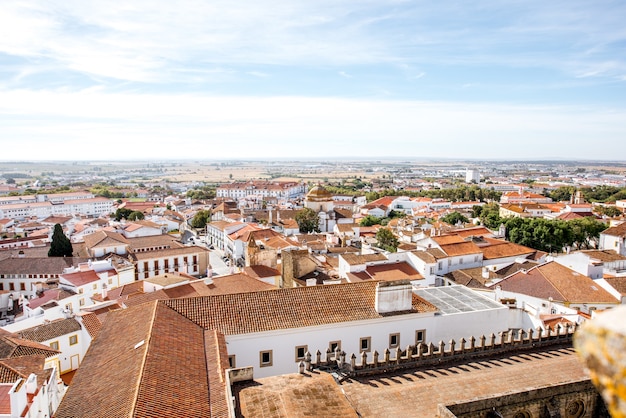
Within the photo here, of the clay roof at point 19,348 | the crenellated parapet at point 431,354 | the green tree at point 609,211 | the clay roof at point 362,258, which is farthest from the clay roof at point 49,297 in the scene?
the green tree at point 609,211

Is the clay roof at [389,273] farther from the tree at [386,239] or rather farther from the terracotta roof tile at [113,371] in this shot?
the tree at [386,239]

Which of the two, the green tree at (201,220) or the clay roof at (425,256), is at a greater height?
the clay roof at (425,256)

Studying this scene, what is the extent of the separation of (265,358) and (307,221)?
58.8m

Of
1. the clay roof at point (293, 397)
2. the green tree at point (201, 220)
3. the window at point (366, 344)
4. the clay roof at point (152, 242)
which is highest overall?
the clay roof at point (293, 397)

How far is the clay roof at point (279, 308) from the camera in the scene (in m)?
20.0

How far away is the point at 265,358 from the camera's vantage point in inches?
781

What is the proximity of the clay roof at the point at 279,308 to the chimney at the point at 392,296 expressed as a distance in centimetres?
46

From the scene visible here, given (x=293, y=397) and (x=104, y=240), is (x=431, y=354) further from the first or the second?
(x=104, y=240)

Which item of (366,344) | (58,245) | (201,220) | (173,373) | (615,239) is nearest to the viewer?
(173,373)

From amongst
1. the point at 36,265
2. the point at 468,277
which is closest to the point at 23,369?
the point at 36,265

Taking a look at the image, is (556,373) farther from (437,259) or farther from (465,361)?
(437,259)

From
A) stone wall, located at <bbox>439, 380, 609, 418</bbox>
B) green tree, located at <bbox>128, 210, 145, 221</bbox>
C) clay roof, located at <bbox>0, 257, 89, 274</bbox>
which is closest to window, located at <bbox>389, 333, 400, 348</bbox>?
stone wall, located at <bbox>439, 380, 609, 418</bbox>

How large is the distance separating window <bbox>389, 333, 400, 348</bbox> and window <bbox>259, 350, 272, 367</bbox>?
18.8 feet

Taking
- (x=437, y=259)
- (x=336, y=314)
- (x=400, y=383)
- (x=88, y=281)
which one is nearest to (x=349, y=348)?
(x=336, y=314)
